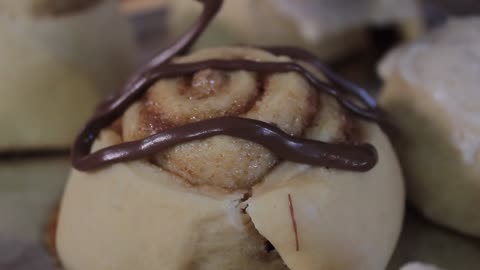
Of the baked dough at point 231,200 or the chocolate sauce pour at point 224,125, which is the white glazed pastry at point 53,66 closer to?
the chocolate sauce pour at point 224,125

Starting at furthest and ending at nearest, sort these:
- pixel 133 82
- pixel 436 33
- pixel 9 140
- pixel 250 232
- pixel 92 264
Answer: pixel 9 140 < pixel 436 33 < pixel 133 82 < pixel 92 264 < pixel 250 232

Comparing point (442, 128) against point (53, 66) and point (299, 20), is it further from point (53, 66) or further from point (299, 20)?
point (53, 66)

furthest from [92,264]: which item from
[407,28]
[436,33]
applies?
[407,28]

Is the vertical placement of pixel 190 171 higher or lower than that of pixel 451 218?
higher

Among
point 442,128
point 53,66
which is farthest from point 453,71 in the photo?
point 53,66

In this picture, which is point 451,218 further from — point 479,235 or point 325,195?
point 325,195

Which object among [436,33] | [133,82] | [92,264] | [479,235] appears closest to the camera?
[92,264]
